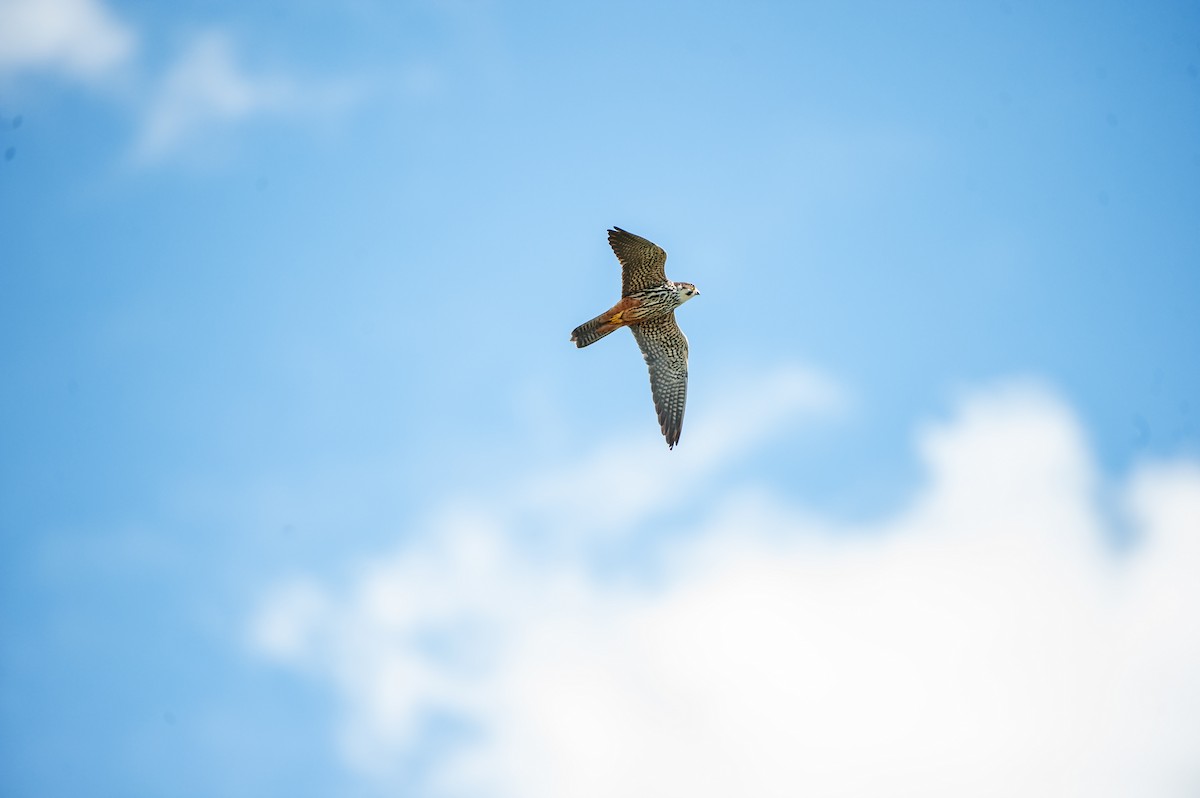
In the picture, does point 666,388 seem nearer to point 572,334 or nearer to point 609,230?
point 572,334

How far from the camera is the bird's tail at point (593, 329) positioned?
14.5 meters

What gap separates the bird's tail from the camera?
47.7ft

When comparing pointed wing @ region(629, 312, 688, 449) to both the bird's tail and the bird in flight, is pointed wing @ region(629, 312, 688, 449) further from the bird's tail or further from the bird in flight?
the bird's tail

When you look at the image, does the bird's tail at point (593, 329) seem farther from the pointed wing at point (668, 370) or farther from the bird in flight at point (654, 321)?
the pointed wing at point (668, 370)

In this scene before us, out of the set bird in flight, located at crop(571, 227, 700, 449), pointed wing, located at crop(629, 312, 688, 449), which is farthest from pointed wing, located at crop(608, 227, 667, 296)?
pointed wing, located at crop(629, 312, 688, 449)

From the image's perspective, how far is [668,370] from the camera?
15789mm

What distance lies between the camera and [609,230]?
13.9 meters

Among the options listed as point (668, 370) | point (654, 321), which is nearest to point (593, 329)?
point (654, 321)

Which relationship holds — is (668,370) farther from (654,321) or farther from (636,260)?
(636,260)

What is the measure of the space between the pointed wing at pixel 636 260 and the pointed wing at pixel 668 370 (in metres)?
1.13

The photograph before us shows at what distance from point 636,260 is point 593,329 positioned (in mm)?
1335

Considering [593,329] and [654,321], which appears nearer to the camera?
[593,329]

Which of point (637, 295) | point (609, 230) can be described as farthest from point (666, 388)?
point (609, 230)

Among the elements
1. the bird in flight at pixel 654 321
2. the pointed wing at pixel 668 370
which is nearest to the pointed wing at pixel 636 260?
the bird in flight at pixel 654 321
